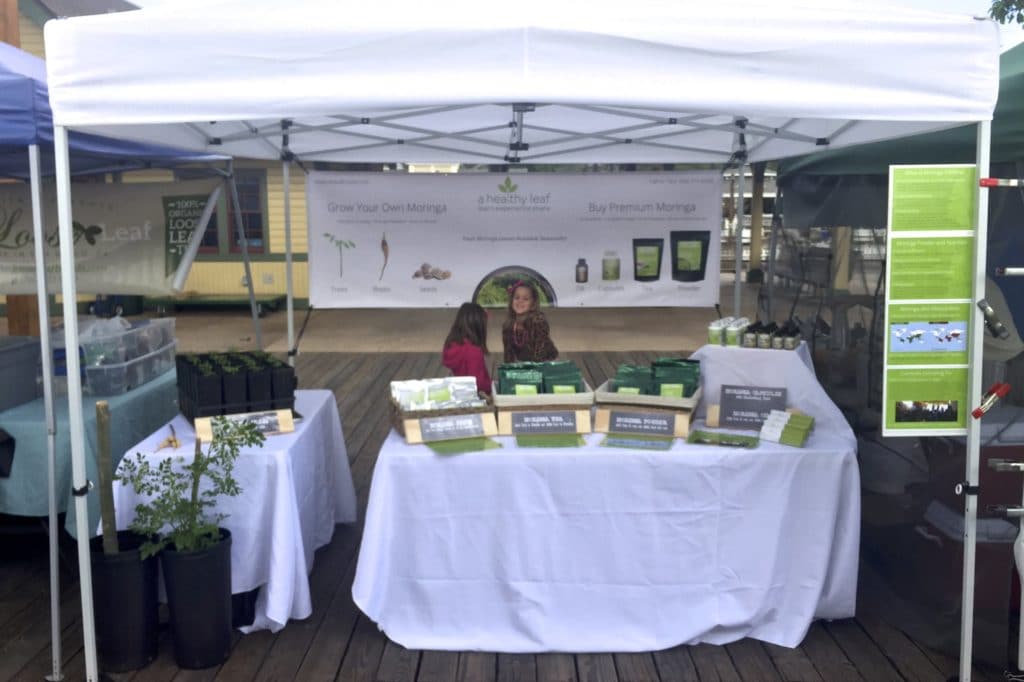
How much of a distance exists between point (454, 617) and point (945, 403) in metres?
1.93

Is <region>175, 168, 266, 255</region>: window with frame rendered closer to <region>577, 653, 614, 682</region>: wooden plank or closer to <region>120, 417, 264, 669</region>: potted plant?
<region>120, 417, 264, 669</region>: potted plant

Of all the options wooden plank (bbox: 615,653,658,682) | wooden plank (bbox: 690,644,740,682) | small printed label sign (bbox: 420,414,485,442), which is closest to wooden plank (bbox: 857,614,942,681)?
wooden plank (bbox: 690,644,740,682)

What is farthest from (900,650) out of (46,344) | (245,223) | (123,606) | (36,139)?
(245,223)

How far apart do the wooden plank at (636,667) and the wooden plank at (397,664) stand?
0.75 meters

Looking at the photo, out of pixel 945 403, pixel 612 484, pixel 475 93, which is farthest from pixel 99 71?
pixel 945 403

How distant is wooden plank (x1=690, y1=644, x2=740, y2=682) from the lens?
316cm

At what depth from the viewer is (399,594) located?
3.38 metres

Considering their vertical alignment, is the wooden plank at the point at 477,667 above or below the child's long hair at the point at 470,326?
below

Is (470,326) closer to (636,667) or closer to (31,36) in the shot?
(636,667)

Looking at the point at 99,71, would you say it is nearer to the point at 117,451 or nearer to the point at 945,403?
the point at 117,451

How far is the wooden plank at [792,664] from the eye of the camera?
124 inches

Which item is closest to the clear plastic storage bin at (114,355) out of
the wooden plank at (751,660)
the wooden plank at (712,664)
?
the wooden plank at (712,664)

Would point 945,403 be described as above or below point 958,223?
below

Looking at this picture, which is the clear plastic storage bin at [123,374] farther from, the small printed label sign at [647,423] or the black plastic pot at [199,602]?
the small printed label sign at [647,423]
